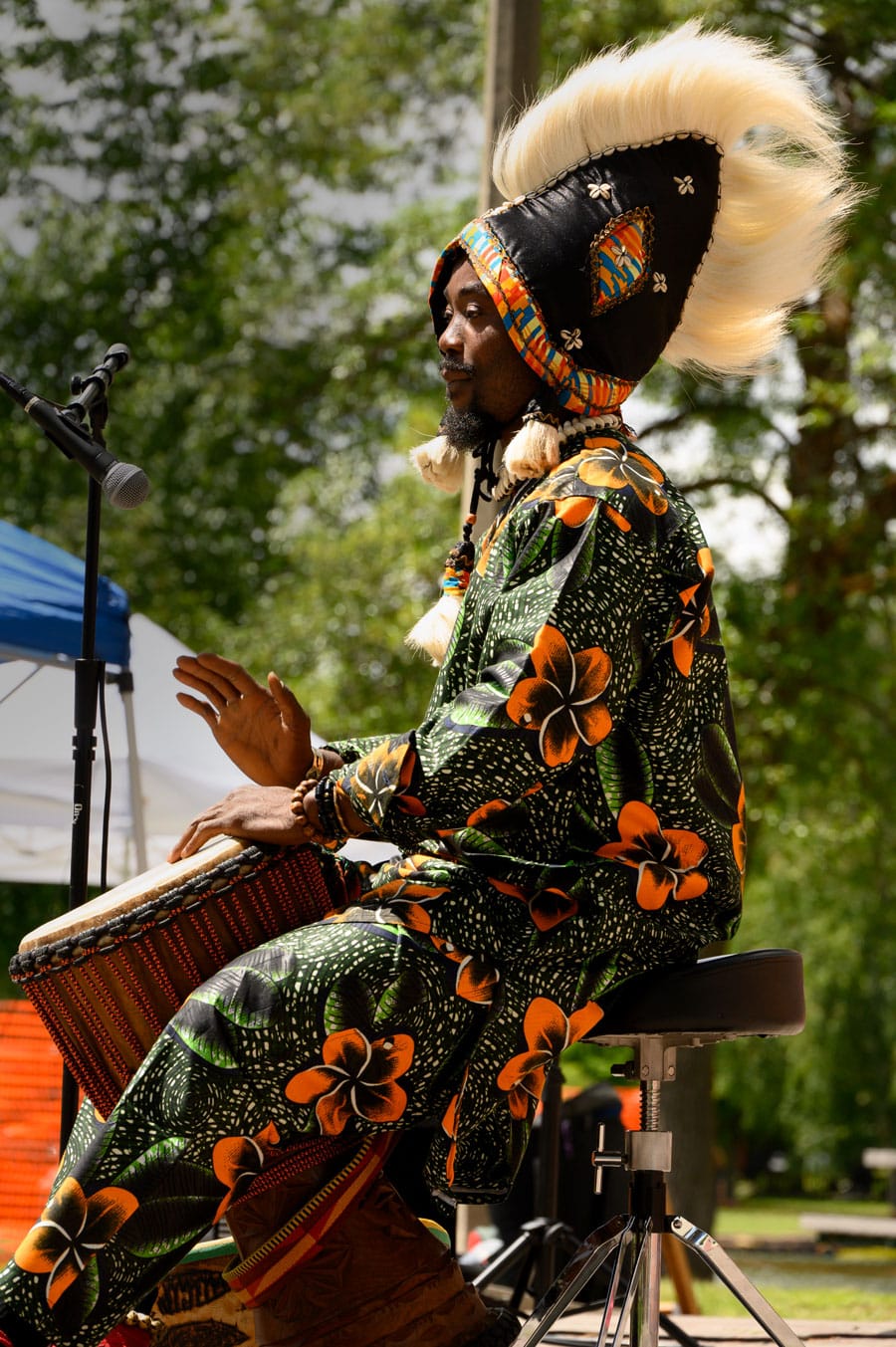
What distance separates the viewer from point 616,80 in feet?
9.26

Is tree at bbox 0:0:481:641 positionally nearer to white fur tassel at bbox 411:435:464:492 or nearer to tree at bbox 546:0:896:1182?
tree at bbox 546:0:896:1182

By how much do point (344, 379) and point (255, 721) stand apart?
Answer: 10299 mm

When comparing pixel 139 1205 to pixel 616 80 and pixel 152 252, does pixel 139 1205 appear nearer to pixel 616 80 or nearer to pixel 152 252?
pixel 616 80

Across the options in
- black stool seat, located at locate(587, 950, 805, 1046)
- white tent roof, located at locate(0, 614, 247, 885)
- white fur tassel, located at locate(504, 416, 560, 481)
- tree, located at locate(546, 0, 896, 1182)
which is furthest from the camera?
tree, located at locate(546, 0, 896, 1182)

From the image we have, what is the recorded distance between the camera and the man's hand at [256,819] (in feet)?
7.99

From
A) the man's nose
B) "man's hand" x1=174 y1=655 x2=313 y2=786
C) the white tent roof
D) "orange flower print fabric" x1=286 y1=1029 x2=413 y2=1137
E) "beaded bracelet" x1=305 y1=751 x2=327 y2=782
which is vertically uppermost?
the man's nose

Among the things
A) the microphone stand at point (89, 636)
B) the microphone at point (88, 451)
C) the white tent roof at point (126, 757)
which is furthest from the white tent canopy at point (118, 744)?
the microphone at point (88, 451)

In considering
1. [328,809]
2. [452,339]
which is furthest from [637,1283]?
[452,339]

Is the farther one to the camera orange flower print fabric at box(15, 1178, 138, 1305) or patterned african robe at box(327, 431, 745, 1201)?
patterned african robe at box(327, 431, 745, 1201)

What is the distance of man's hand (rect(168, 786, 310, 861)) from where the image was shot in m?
2.44

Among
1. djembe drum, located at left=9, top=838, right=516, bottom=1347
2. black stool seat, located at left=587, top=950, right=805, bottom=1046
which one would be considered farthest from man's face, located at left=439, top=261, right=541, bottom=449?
black stool seat, located at left=587, top=950, right=805, bottom=1046

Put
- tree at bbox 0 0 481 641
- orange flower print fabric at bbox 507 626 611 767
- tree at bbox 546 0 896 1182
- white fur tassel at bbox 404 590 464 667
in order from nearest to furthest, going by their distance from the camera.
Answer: orange flower print fabric at bbox 507 626 611 767 < white fur tassel at bbox 404 590 464 667 < tree at bbox 546 0 896 1182 < tree at bbox 0 0 481 641

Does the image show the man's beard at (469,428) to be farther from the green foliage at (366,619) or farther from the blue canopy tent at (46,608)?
the green foliage at (366,619)

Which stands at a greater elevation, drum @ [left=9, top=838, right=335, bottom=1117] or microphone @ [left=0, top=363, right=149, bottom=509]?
microphone @ [left=0, top=363, right=149, bottom=509]
